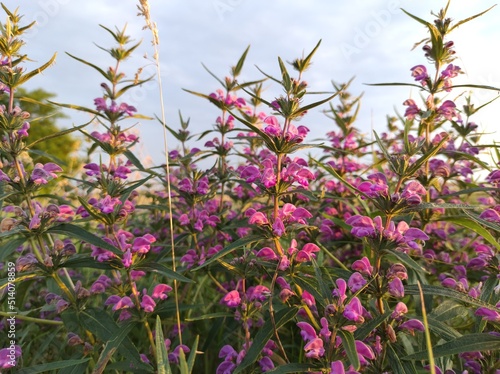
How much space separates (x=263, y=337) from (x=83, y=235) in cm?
93

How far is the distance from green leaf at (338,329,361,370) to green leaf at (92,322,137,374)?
3.15 feet

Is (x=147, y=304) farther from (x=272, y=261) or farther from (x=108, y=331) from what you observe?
(x=272, y=261)

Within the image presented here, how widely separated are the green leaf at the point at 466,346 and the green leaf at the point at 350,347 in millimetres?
260

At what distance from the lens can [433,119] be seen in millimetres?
2902

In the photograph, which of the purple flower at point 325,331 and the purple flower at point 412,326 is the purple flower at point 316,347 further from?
the purple flower at point 412,326

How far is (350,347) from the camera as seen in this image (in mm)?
1485

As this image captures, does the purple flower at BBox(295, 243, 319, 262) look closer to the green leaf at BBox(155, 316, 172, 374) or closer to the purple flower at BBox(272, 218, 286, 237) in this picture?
the purple flower at BBox(272, 218, 286, 237)

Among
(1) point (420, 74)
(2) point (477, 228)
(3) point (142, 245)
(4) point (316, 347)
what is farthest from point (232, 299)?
(1) point (420, 74)

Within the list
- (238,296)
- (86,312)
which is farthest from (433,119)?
(86,312)

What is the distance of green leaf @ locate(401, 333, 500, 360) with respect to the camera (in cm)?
156

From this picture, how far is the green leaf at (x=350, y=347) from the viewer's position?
1.42 meters

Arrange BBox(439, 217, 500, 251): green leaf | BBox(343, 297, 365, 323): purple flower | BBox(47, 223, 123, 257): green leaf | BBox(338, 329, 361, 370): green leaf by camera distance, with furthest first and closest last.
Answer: BBox(47, 223, 123, 257): green leaf, BBox(439, 217, 500, 251): green leaf, BBox(343, 297, 365, 323): purple flower, BBox(338, 329, 361, 370): green leaf

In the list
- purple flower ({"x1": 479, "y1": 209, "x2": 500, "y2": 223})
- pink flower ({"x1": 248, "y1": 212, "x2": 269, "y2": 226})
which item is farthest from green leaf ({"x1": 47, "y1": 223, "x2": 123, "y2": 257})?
purple flower ({"x1": 479, "y1": 209, "x2": 500, "y2": 223})

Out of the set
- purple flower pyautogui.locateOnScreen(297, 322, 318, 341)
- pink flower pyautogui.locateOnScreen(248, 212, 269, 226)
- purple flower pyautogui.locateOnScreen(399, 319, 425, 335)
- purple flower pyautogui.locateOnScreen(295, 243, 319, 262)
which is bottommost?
purple flower pyautogui.locateOnScreen(297, 322, 318, 341)
